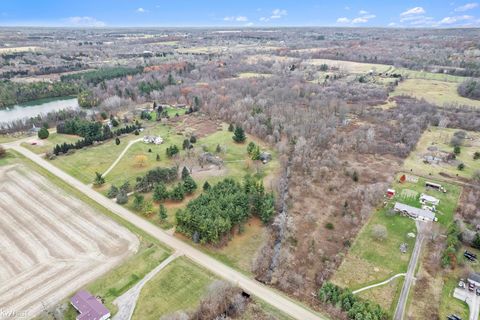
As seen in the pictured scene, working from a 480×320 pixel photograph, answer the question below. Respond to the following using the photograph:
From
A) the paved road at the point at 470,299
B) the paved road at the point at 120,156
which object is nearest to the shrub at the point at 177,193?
the paved road at the point at 120,156

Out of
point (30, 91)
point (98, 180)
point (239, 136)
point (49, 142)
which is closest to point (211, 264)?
point (98, 180)

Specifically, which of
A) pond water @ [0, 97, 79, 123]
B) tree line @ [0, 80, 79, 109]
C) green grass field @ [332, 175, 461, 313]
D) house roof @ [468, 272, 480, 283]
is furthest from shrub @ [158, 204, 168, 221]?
tree line @ [0, 80, 79, 109]

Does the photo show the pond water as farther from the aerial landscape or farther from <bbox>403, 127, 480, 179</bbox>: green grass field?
<bbox>403, 127, 480, 179</bbox>: green grass field

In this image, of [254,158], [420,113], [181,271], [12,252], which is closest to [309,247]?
[181,271]

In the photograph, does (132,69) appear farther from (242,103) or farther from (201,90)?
(242,103)

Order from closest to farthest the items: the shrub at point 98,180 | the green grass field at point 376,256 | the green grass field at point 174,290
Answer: the green grass field at point 174,290, the green grass field at point 376,256, the shrub at point 98,180

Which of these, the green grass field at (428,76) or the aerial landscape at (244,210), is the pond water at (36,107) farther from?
the green grass field at (428,76)

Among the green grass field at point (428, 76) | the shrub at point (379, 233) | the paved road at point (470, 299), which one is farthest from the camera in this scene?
the green grass field at point (428, 76)

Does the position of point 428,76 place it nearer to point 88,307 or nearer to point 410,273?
point 410,273

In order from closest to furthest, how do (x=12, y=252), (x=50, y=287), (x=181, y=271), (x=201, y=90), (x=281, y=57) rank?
(x=50, y=287) → (x=181, y=271) → (x=12, y=252) → (x=201, y=90) → (x=281, y=57)
